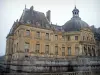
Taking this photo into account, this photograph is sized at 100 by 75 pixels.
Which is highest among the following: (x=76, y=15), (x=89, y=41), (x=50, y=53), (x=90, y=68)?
(x=76, y=15)

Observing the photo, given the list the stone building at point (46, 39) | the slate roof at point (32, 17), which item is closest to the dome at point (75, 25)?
the stone building at point (46, 39)

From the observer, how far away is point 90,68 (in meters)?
24.2

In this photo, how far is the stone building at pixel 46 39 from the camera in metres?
27.7

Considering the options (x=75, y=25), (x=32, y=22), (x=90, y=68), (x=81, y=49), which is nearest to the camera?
(x=90, y=68)

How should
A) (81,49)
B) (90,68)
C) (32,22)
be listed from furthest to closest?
(81,49)
(32,22)
(90,68)

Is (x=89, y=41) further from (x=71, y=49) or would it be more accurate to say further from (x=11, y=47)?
(x=11, y=47)

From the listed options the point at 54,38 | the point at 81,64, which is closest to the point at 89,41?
the point at 54,38

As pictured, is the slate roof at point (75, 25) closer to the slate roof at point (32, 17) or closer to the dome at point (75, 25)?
the dome at point (75, 25)

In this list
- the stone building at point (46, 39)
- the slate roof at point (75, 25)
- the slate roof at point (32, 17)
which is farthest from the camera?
the slate roof at point (75, 25)

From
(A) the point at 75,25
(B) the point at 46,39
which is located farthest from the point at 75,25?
(B) the point at 46,39

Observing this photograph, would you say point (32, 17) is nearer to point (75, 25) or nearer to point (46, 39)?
point (46, 39)

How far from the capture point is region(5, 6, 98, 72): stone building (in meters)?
27.7

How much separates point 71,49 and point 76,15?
1127 cm

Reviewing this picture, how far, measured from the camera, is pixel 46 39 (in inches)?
1204
